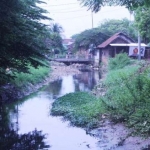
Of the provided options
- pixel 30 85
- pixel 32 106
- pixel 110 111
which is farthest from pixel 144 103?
pixel 30 85

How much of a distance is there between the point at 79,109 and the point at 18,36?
14.8 feet

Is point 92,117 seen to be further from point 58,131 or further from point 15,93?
point 15,93

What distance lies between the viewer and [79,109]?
522 inches

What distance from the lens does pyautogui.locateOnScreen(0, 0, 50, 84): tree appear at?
10.3 meters

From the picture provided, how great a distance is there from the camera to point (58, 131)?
35.8ft

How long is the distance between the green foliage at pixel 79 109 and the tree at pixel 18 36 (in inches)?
108

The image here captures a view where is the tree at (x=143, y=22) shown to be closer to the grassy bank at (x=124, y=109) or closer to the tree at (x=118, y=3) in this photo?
the grassy bank at (x=124, y=109)

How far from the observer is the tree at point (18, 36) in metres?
10.3

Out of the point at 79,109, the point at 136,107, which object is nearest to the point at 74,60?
the point at 79,109

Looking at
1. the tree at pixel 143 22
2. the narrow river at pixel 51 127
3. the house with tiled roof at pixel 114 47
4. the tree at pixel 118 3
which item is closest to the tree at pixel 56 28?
the house with tiled roof at pixel 114 47

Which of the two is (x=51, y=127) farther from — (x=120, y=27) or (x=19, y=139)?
(x=120, y=27)

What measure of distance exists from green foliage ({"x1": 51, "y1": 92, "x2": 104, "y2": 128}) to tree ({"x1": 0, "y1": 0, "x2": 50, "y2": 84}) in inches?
108

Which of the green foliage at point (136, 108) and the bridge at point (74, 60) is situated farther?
the bridge at point (74, 60)

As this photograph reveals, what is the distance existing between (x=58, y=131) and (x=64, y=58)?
39568mm
